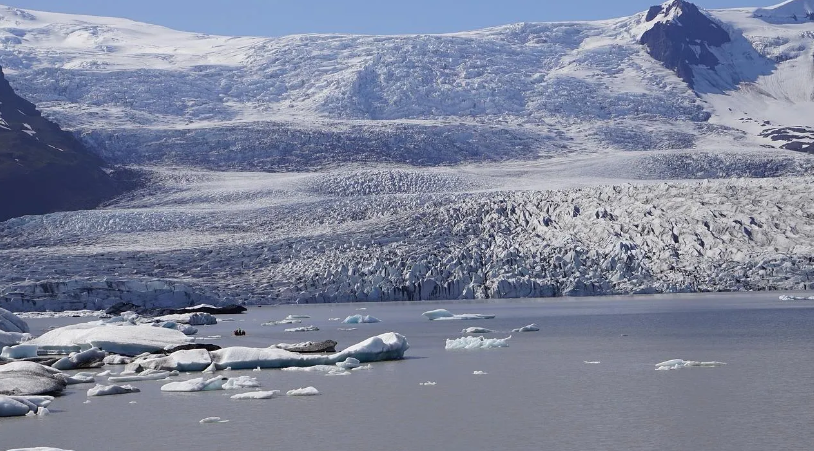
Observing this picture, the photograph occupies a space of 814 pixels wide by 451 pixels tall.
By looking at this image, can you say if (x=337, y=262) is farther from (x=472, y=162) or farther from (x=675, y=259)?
(x=472, y=162)

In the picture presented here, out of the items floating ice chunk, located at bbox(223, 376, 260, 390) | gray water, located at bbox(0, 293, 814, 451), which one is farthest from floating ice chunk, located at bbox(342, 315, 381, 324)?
floating ice chunk, located at bbox(223, 376, 260, 390)

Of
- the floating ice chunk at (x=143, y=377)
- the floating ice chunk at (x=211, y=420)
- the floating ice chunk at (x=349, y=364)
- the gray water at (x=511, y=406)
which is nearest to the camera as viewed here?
the gray water at (x=511, y=406)

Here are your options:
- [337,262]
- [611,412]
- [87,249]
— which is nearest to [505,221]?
[337,262]

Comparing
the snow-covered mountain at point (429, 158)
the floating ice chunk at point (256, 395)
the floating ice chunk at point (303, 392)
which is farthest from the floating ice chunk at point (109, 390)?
the snow-covered mountain at point (429, 158)

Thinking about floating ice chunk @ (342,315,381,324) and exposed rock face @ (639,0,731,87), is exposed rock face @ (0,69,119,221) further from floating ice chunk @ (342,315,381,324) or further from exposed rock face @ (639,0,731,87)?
exposed rock face @ (639,0,731,87)

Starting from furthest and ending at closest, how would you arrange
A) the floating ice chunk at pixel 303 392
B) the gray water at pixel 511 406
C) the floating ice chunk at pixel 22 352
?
the floating ice chunk at pixel 22 352 < the floating ice chunk at pixel 303 392 < the gray water at pixel 511 406

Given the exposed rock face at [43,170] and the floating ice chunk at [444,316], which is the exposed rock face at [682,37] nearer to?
the exposed rock face at [43,170]
